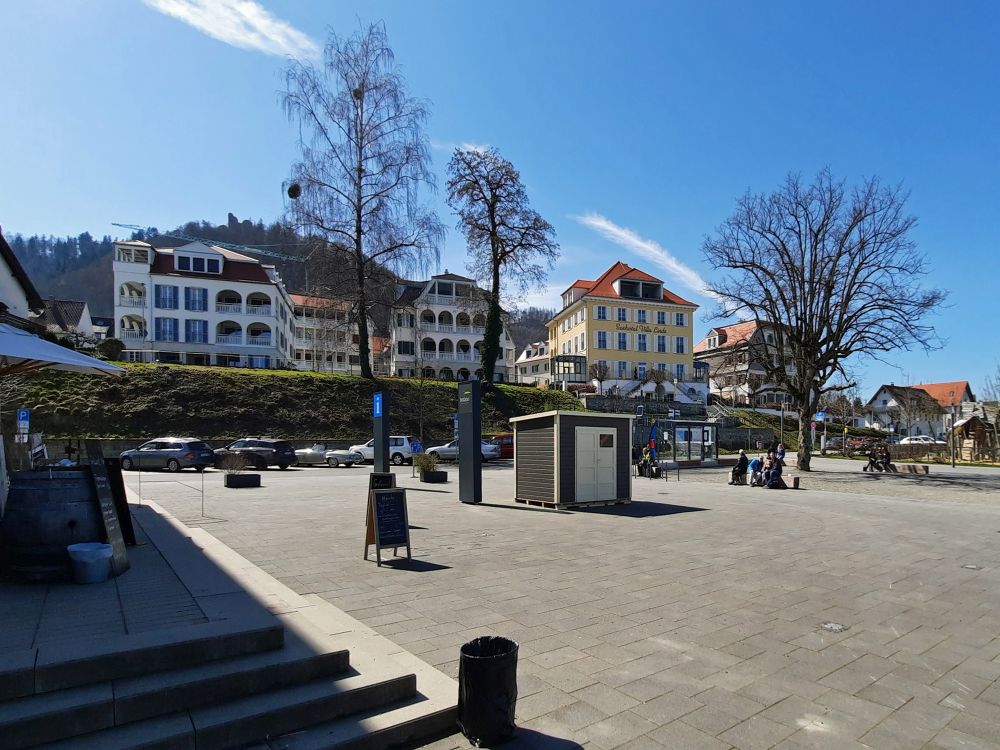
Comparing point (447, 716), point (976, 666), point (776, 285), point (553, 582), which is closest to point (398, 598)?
point (553, 582)

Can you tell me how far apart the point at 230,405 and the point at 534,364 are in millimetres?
63887

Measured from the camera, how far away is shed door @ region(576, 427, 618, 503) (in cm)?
1588

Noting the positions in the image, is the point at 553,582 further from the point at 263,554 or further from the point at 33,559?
the point at 33,559

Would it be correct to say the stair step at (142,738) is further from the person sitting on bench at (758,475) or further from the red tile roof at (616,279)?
the red tile roof at (616,279)

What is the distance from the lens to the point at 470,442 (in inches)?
623

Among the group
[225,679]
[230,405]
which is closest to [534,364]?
[230,405]

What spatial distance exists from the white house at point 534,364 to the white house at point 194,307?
128 ft

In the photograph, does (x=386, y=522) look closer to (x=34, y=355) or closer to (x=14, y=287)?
(x=34, y=355)

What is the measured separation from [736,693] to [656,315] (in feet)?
229

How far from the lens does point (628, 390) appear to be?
65.2 meters

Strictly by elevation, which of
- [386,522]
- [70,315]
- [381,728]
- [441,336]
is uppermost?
[70,315]

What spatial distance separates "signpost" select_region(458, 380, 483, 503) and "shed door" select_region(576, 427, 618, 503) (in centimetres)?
258

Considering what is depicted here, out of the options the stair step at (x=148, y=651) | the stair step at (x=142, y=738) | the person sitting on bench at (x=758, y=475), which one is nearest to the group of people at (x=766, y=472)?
the person sitting on bench at (x=758, y=475)

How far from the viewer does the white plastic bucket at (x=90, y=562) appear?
6.18m
